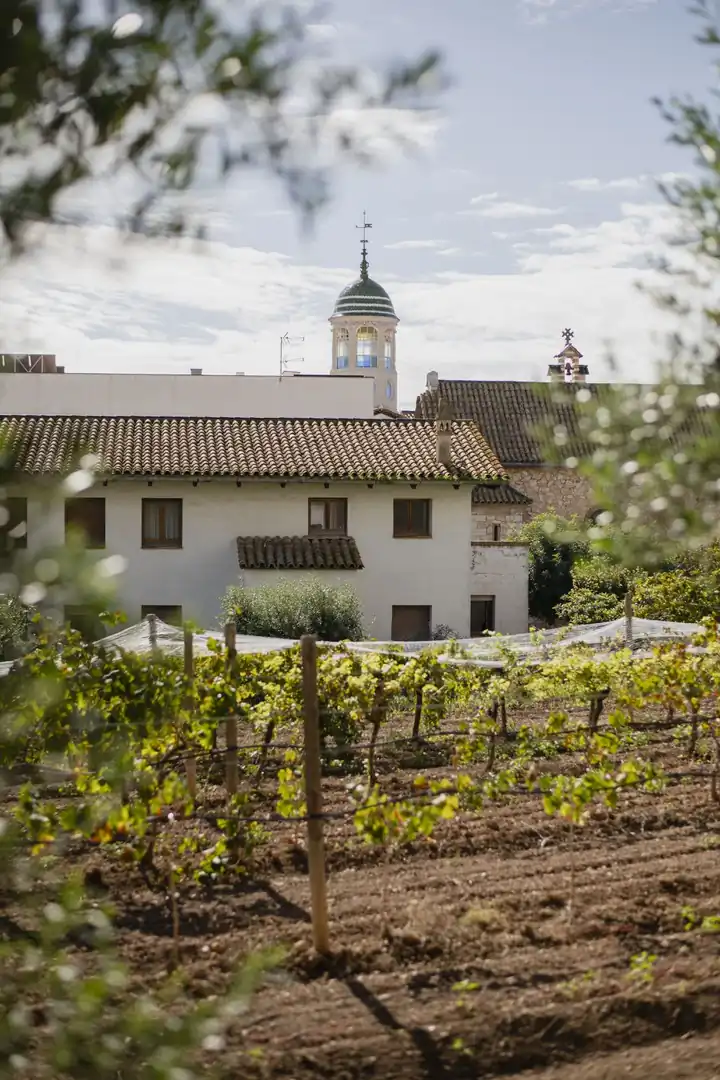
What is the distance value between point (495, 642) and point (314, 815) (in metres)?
6.98

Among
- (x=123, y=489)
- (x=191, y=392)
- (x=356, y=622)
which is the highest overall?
(x=191, y=392)

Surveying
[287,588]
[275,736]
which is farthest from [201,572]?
[275,736]

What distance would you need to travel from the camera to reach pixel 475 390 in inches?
1687

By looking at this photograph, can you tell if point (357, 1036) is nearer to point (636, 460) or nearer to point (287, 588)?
point (636, 460)

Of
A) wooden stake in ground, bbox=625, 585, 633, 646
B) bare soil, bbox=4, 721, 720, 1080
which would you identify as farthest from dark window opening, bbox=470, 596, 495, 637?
bare soil, bbox=4, 721, 720, 1080

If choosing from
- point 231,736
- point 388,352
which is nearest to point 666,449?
point 231,736

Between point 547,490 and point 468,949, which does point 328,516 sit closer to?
point 547,490

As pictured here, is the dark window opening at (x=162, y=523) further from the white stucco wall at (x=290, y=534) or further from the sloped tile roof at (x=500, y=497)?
the sloped tile roof at (x=500, y=497)

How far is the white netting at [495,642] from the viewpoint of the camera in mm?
13711

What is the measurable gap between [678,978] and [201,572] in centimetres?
1835

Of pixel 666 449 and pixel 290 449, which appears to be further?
pixel 290 449

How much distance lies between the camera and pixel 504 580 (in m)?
27.2

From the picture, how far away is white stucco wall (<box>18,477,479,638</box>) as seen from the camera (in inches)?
968

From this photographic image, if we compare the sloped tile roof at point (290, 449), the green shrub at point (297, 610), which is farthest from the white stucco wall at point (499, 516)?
the green shrub at point (297, 610)
